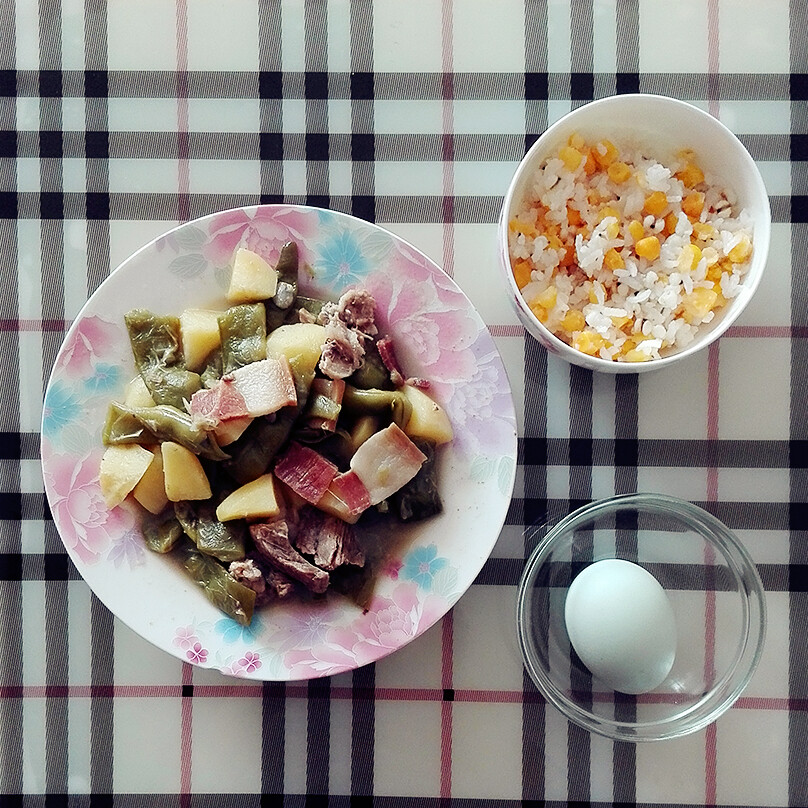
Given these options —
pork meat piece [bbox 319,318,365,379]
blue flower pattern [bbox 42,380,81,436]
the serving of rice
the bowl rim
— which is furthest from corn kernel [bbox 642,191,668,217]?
blue flower pattern [bbox 42,380,81,436]

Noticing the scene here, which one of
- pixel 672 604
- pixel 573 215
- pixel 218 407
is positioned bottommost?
pixel 672 604

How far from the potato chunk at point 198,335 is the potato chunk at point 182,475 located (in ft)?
0.35

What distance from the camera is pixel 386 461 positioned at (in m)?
0.97

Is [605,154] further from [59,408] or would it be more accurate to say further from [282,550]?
[59,408]

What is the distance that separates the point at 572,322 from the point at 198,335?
0.46 m

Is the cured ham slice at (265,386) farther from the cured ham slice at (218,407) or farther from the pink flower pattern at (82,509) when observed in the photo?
the pink flower pattern at (82,509)

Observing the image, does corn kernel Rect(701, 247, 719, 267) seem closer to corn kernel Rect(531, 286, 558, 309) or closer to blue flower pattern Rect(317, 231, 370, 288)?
corn kernel Rect(531, 286, 558, 309)

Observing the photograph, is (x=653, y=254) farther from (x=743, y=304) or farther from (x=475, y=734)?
(x=475, y=734)

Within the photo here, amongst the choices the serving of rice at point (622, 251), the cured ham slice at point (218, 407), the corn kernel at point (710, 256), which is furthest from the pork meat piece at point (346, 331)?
the corn kernel at point (710, 256)

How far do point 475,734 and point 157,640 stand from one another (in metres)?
0.47

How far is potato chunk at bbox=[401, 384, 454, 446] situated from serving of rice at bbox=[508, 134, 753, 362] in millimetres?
190

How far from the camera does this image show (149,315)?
991mm

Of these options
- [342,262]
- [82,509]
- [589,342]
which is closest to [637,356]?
[589,342]

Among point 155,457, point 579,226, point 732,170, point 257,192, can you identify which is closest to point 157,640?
point 155,457
